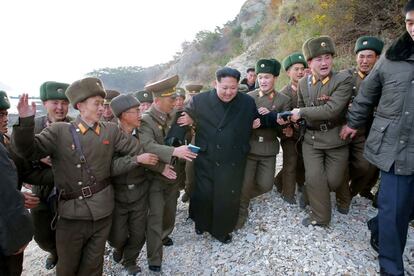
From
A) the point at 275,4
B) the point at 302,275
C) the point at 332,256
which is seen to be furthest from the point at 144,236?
the point at 275,4

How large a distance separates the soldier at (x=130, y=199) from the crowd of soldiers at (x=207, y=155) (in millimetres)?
14

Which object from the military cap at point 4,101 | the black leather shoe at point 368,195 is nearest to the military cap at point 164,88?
the military cap at point 4,101

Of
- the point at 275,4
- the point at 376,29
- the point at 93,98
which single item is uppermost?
the point at 275,4

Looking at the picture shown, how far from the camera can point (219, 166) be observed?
3.92m

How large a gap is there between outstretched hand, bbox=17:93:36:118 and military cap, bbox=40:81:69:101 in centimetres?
113

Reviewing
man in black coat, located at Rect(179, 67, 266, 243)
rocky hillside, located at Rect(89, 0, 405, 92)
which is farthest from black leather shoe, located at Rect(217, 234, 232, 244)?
rocky hillside, located at Rect(89, 0, 405, 92)

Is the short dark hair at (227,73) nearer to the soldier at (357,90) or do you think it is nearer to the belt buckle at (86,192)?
the soldier at (357,90)

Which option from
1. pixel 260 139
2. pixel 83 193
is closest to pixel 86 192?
pixel 83 193

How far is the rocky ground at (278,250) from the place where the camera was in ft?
11.0

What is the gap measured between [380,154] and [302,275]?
4.98 feet

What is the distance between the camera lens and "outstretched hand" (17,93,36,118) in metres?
2.50

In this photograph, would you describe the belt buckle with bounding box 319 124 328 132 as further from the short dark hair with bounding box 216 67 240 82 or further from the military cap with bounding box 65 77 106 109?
the military cap with bounding box 65 77 106 109

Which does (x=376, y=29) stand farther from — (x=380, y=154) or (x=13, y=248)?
(x=13, y=248)

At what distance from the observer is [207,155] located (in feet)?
13.0
